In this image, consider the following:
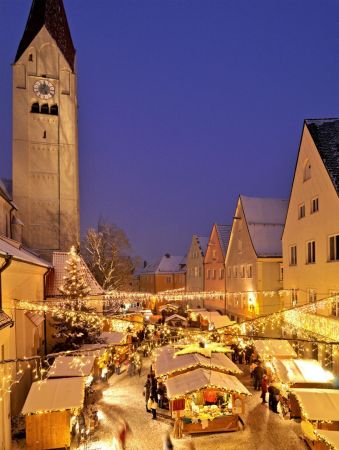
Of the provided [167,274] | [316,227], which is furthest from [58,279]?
[167,274]

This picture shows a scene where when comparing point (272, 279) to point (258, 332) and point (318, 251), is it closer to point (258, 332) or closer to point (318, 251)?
point (258, 332)

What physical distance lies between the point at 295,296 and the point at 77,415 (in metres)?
15.0

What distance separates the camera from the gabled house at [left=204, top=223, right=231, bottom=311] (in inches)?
1569

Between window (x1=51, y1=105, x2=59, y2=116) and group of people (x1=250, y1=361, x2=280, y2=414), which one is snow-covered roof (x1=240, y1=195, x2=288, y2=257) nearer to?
group of people (x1=250, y1=361, x2=280, y2=414)

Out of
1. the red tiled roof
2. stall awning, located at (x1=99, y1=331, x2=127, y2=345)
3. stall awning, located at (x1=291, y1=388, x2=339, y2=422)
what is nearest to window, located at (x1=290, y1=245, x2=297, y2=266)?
stall awning, located at (x1=99, y1=331, x2=127, y2=345)

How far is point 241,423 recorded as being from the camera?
15.6m

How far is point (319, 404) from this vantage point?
12227 millimetres


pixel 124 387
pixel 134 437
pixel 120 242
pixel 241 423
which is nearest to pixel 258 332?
pixel 124 387

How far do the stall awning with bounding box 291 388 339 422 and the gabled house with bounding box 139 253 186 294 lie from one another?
49924 millimetres

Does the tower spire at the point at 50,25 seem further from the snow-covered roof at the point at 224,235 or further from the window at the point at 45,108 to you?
the snow-covered roof at the point at 224,235

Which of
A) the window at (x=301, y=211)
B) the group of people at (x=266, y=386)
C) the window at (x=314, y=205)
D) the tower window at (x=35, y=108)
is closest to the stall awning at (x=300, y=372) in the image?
the group of people at (x=266, y=386)

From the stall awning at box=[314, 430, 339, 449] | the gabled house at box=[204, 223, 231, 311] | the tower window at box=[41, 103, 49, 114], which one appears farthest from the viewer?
the tower window at box=[41, 103, 49, 114]

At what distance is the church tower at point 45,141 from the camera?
1598 inches

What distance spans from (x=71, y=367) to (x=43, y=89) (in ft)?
109
